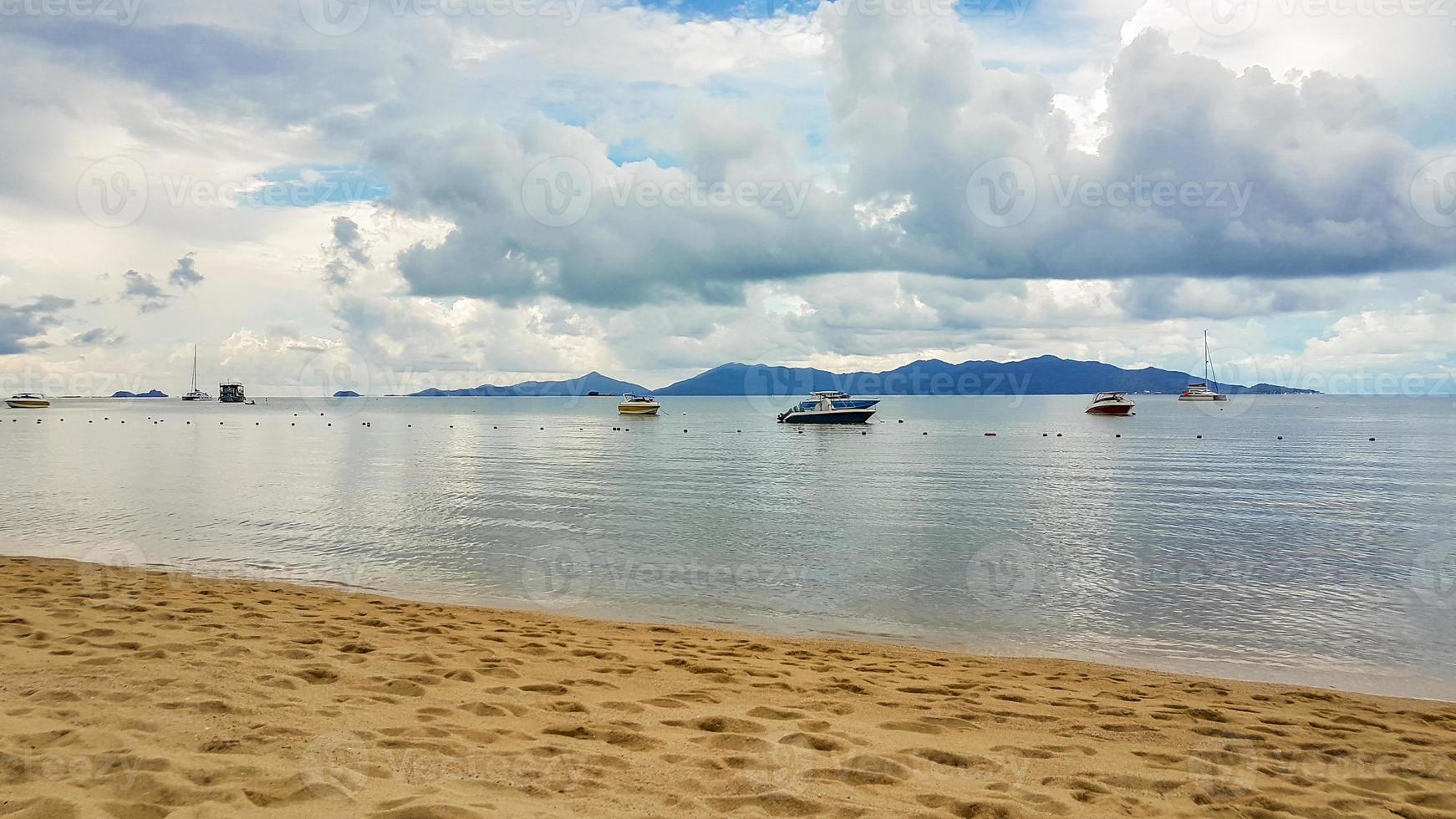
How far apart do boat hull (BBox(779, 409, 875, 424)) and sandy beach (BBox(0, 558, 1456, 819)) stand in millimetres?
100696

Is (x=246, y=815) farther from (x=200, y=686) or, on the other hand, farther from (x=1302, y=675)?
(x=1302, y=675)

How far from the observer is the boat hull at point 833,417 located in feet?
367

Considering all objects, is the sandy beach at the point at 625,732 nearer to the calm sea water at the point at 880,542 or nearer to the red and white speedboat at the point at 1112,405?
the calm sea water at the point at 880,542

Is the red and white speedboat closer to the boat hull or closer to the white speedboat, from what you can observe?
the white speedboat

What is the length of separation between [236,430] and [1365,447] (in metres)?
121

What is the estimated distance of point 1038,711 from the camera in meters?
9.09

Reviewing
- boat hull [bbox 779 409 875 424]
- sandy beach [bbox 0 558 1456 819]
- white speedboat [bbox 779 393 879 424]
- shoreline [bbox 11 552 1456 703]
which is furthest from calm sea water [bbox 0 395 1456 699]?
white speedboat [bbox 779 393 879 424]

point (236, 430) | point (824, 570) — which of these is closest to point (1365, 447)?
point (824, 570)

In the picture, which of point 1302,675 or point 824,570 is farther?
point 824,570

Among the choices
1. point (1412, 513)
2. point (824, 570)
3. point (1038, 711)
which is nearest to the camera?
point (1038, 711)

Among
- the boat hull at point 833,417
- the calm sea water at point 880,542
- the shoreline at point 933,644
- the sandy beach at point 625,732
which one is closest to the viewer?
the sandy beach at point 625,732

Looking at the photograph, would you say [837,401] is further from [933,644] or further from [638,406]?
[933,644]

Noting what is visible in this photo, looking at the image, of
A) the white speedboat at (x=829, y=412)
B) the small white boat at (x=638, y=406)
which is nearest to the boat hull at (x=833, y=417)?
the white speedboat at (x=829, y=412)

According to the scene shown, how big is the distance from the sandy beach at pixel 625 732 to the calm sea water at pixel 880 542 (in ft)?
12.9
